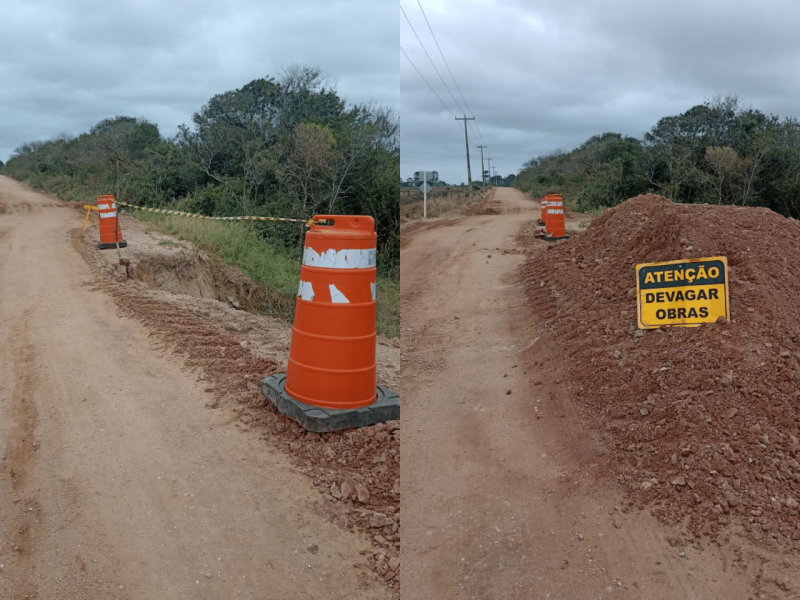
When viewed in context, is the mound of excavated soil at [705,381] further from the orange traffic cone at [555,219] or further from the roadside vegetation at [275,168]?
the roadside vegetation at [275,168]

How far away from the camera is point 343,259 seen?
145 inches

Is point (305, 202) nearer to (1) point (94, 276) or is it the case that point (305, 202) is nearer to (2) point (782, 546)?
(1) point (94, 276)

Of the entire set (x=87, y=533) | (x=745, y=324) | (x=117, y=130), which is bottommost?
(x=87, y=533)

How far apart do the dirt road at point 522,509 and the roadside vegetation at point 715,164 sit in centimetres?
1736

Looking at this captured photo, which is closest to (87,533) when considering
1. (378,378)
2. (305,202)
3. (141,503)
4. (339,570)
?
(141,503)

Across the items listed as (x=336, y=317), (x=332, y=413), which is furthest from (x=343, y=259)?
(x=332, y=413)

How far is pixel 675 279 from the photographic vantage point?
4.48 meters

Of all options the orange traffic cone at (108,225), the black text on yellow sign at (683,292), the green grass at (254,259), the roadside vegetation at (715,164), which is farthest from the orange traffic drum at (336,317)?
the roadside vegetation at (715,164)

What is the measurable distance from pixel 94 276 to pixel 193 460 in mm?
5995

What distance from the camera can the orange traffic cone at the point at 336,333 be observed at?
3695mm

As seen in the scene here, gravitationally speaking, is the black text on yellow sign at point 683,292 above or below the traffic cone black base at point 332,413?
above

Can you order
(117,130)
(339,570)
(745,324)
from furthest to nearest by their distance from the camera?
(117,130)
(745,324)
(339,570)

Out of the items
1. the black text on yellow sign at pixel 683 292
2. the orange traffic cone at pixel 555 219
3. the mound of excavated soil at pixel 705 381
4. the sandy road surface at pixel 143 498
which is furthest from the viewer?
the orange traffic cone at pixel 555 219

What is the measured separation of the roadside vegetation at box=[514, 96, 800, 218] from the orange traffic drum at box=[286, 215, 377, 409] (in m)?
18.5
